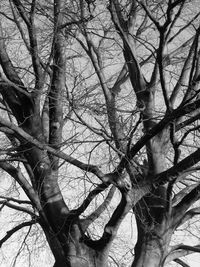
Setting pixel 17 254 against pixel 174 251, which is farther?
pixel 17 254

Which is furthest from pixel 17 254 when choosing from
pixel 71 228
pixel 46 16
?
pixel 46 16

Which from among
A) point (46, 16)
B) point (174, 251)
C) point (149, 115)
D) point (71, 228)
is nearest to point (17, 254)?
point (71, 228)

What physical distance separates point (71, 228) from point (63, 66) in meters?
2.28

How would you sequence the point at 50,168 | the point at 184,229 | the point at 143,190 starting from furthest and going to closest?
the point at 184,229, the point at 50,168, the point at 143,190

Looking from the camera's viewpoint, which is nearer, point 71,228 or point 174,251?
point 71,228

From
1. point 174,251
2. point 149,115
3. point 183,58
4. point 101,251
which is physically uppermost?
point 183,58

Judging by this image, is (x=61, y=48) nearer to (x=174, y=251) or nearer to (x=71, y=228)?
(x=71, y=228)

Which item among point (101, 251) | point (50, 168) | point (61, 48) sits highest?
point (61, 48)

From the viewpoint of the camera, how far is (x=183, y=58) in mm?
7523

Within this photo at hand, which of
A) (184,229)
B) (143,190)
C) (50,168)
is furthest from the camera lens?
(184,229)

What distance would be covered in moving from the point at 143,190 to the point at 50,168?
1.36 m

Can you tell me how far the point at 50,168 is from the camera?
6277mm

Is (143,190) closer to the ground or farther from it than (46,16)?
closer to the ground

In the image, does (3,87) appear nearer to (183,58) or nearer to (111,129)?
(111,129)
